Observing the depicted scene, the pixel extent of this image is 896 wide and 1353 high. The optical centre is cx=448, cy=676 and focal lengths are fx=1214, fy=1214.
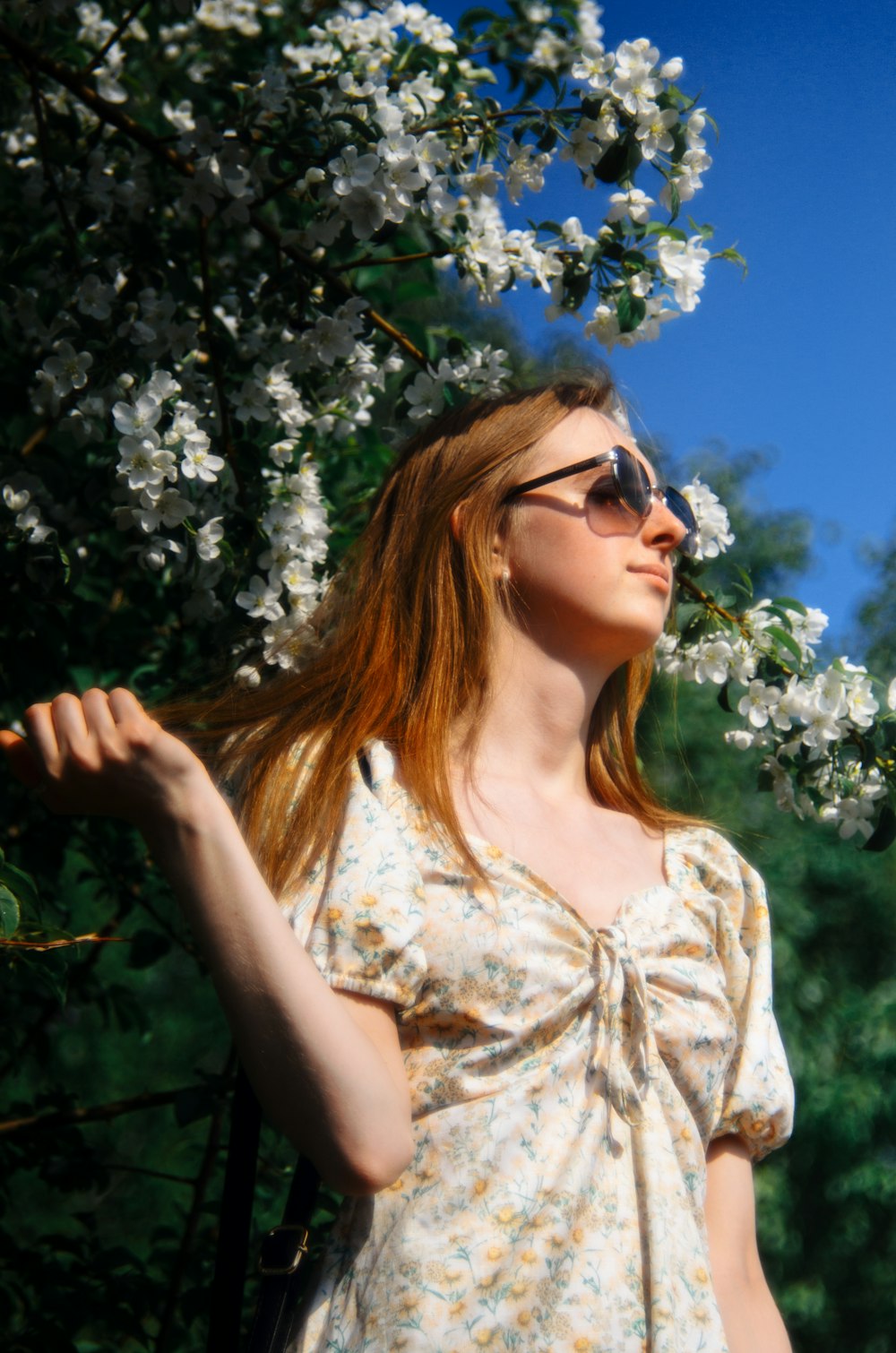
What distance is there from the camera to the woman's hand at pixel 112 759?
1129 millimetres

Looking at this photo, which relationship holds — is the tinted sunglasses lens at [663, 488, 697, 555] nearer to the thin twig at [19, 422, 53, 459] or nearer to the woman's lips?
the woman's lips

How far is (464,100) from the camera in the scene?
2.13 meters

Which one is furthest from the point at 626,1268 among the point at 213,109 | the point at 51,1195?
the point at 51,1195

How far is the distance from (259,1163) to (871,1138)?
5.75 feet

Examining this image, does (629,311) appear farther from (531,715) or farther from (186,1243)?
(186,1243)

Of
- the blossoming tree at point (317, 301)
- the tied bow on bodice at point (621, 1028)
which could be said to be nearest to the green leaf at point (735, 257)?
the blossoming tree at point (317, 301)

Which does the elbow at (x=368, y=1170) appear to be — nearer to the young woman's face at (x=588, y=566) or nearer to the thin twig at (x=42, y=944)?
the thin twig at (x=42, y=944)

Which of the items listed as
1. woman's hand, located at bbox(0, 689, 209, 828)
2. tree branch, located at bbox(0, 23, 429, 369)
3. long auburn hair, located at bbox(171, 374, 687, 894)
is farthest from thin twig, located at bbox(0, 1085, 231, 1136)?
tree branch, located at bbox(0, 23, 429, 369)

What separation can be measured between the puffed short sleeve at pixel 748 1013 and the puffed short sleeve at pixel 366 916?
0.50 m

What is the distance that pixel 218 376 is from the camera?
6.83ft

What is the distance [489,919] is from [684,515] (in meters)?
0.77

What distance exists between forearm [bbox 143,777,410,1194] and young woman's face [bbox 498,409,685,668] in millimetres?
634

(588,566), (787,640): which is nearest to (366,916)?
(588,566)

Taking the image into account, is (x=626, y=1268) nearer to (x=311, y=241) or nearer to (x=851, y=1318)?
(x=311, y=241)
